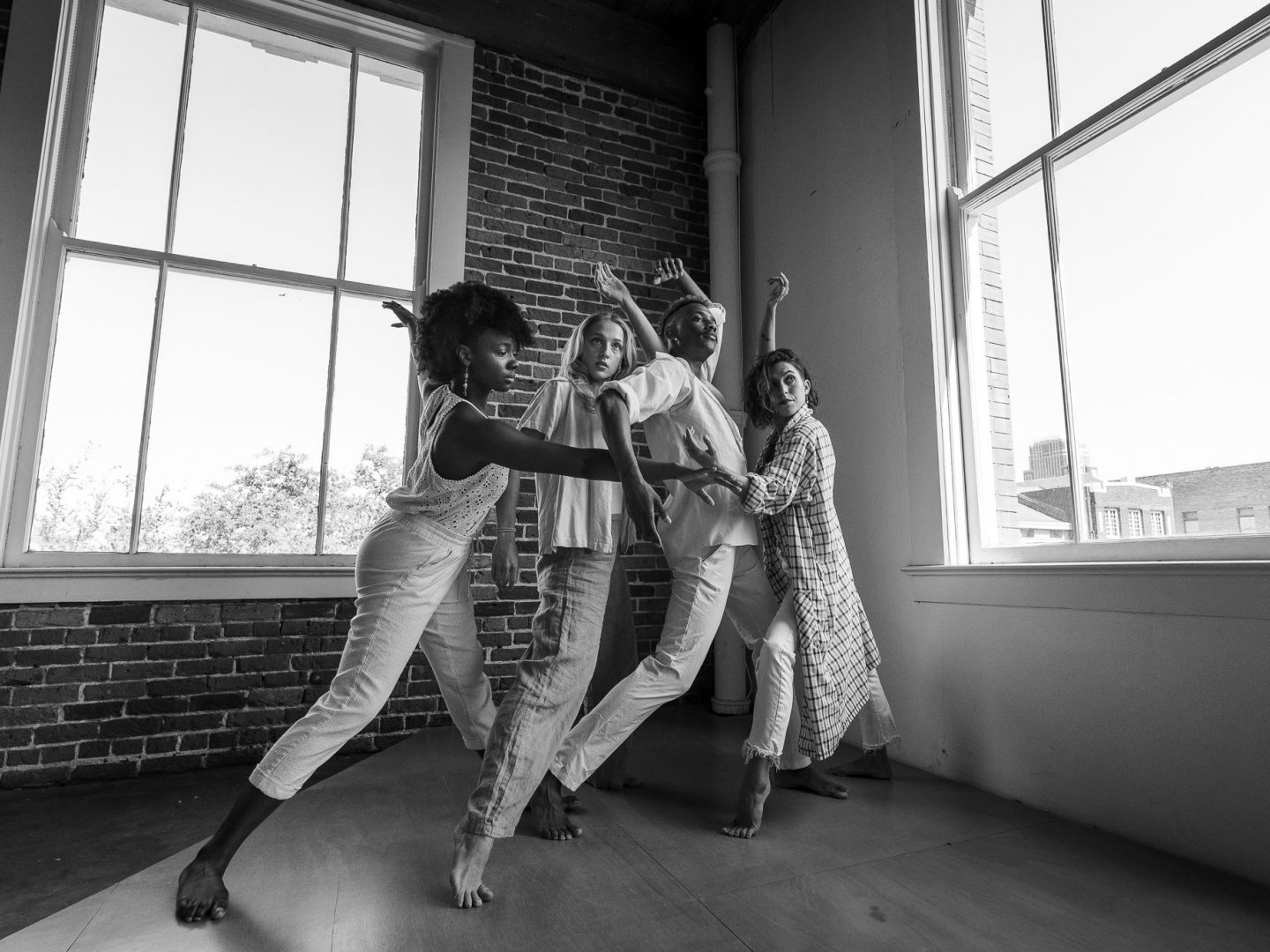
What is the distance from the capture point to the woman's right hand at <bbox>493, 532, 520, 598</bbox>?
2359mm

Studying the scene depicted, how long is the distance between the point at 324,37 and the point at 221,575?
273 cm

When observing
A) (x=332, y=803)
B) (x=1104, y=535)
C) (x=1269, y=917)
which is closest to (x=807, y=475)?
(x=1104, y=535)

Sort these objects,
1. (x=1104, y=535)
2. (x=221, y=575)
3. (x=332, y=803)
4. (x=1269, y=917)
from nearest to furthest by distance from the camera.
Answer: (x=1269, y=917) → (x=1104, y=535) → (x=332, y=803) → (x=221, y=575)

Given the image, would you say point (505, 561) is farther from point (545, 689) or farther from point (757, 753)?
point (757, 753)

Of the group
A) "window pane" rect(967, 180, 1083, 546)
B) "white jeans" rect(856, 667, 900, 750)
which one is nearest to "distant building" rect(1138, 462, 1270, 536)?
"window pane" rect(967, 180, 1083, 546)

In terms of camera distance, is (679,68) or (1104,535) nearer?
(1104,535)

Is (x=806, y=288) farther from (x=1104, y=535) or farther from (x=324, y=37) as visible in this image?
(x=324, y=37)

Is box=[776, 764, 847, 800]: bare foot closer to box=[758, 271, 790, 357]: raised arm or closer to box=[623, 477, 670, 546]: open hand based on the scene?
box=[623, 477, 670, 546]: open hand

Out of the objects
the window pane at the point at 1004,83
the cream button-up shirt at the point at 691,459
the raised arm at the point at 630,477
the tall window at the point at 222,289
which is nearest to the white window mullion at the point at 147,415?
the tall window at the point at 222,289

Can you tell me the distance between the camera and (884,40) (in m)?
3.27

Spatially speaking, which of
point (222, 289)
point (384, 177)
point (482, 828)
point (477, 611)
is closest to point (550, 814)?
point (482, 828)

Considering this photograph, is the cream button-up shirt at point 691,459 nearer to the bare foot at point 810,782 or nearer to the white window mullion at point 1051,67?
the bare foot at point 810,782

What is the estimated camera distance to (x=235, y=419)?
130 inches

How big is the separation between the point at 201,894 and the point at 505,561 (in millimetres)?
1133
